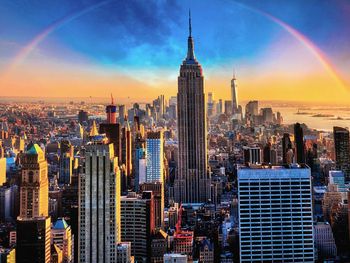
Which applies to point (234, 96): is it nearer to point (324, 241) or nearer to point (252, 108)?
point (252, 108)

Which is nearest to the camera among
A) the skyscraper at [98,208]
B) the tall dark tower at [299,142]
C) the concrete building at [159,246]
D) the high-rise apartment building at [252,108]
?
the skyscraper at [98,208]

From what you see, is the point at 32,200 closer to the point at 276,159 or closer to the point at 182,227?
the point at 182,227

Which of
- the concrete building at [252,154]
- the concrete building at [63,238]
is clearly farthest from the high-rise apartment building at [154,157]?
the concrete building at [63,238]

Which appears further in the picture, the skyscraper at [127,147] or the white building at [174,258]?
the skyscraper at [127,147]

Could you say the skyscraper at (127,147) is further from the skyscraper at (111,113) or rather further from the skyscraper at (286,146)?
the skyscraper at (286,146)

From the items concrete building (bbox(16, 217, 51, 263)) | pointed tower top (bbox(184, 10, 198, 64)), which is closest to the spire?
pointed tower top (bbox(184, 10, 198, 64))

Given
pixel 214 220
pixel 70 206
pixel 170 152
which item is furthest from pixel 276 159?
pixel 170 152
